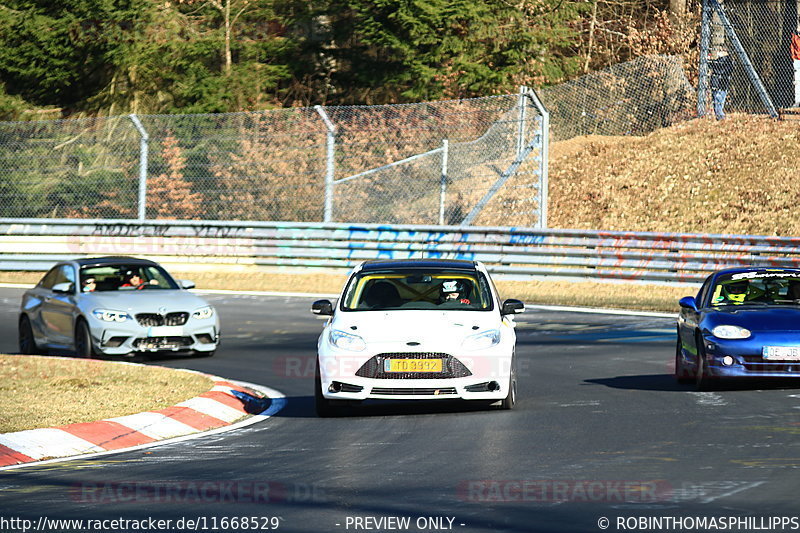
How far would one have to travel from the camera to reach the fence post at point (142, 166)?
30.9 metres

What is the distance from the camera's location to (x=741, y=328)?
13633mm

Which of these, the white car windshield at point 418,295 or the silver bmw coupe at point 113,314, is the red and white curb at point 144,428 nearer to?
the white car windshield at point 418,295

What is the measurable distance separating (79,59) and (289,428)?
3272 cm

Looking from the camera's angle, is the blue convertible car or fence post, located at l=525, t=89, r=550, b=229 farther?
fence post, located at l=525, t=89, r=550, b=229

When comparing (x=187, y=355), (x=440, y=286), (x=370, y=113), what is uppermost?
(x=370, y=113)

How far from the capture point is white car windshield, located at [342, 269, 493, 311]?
43.7 feet

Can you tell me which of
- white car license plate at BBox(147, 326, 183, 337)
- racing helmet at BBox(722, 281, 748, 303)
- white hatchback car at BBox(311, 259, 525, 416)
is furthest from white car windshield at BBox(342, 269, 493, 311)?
white car license plate at BBox(147, 326, 183, 337)

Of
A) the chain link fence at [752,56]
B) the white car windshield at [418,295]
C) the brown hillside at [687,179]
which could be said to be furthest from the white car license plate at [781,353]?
the chain link fence at [752,56]

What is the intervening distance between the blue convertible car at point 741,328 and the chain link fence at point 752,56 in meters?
17.6

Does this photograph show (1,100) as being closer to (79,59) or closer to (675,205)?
(79,59)

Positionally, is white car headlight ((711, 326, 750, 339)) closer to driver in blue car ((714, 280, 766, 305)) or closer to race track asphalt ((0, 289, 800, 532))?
race track asphalt ((0, 289, 800, 532))

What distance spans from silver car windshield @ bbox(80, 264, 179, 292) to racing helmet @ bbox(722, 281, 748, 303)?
7605mm


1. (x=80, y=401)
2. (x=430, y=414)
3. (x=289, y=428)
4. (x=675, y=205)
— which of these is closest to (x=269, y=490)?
(x=289, y=428)

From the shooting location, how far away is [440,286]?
13.8m
